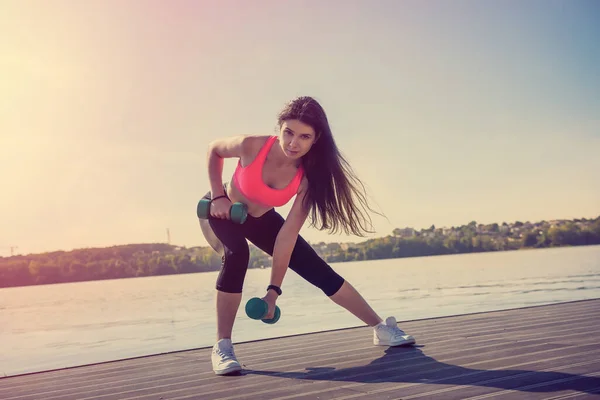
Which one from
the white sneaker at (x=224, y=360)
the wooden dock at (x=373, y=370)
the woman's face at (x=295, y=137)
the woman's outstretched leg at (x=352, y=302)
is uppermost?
the woman's face at (x=295, y=137)

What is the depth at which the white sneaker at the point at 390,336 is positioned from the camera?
11.2ft

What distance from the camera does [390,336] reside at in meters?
3.43

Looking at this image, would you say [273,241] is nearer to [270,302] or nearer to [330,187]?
[330,187]

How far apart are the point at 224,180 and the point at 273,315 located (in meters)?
0.99

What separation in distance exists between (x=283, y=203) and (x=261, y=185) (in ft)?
0.60

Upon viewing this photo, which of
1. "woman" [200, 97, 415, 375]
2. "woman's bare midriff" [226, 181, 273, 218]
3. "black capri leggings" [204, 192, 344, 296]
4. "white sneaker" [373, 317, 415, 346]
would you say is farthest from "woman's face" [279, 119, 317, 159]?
"white sneaker" [373, 317, 415, 346]

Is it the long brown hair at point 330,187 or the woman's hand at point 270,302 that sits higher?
the long brown hair at point 330,187

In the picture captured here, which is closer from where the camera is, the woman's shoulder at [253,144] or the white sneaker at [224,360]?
the white sneaker at [224,360]

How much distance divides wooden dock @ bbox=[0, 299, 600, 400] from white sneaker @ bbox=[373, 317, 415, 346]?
6 cm

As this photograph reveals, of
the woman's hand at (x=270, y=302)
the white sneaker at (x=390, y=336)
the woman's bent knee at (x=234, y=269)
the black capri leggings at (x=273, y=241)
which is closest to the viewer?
the woman's hand at (x=270, y=302)

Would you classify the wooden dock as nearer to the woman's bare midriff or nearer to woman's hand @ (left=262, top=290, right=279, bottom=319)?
woman's hand @ (left=262, top=290, right=279, bottom=319)

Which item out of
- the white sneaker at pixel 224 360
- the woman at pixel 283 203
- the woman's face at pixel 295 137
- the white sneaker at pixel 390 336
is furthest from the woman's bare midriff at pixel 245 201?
the white sneaker at pixel 390 336

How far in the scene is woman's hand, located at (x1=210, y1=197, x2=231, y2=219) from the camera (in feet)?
10.5

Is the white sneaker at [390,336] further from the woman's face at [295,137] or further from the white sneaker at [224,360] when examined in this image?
the woman's face at [295,137]
